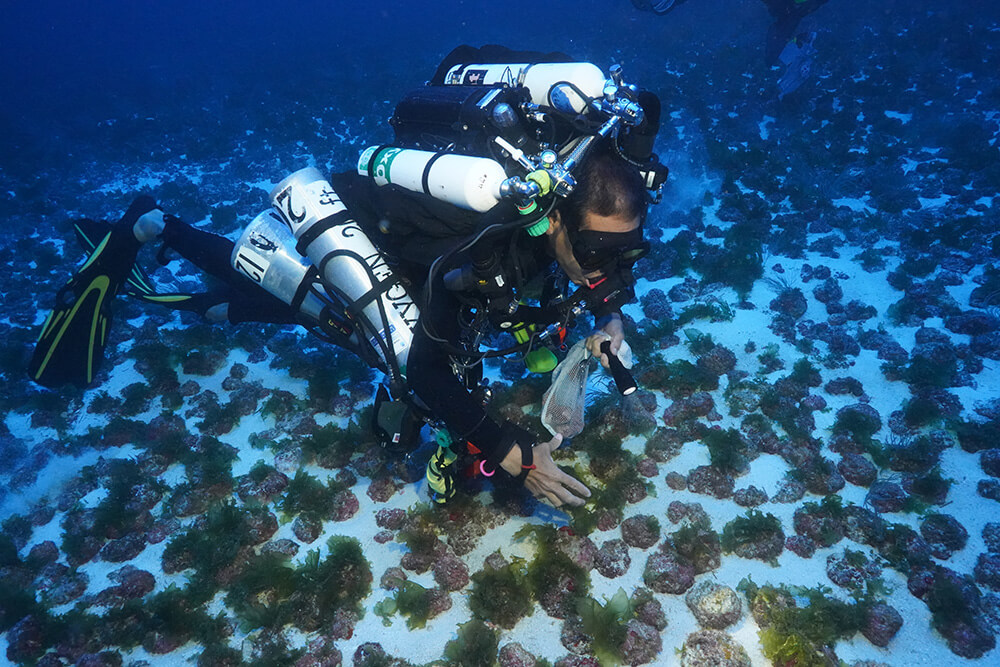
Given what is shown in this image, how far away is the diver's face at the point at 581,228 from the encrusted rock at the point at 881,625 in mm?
3321

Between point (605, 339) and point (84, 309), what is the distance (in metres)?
7.51

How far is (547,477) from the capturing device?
11.0 feet

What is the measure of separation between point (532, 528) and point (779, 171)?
10.3 metres

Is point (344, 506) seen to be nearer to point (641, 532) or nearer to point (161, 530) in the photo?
point (161, 530)

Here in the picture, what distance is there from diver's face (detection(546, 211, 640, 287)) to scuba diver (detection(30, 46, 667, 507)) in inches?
0.5

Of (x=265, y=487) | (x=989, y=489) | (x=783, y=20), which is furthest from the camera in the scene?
(x=783, y=20)

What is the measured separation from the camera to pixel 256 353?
6922 millimetres

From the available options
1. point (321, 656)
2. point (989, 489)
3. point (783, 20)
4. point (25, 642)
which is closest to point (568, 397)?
point (321, 656)

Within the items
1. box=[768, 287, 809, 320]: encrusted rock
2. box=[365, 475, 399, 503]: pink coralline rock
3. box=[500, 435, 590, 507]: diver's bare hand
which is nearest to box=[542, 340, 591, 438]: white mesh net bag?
box=[500, 435, 590, 507]: diver's bare hand

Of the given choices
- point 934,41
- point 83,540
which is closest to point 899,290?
point 83,540

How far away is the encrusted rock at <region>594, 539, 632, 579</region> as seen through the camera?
12.7 feet

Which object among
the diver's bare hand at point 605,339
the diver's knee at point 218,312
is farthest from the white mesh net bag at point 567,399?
the diver's knee at point 218,312

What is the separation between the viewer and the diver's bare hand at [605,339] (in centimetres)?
354

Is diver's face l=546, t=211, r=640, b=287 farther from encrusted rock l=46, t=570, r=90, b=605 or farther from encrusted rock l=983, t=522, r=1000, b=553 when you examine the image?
encrusted rock l=46, t=570, r=90, b=605
